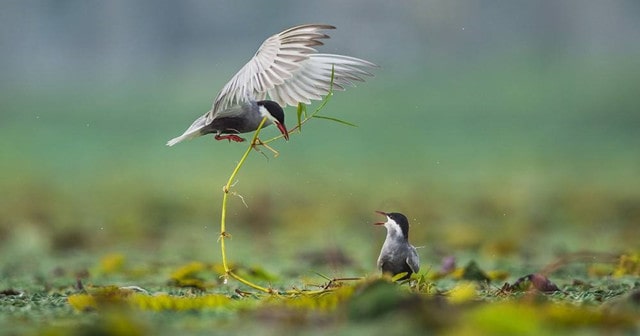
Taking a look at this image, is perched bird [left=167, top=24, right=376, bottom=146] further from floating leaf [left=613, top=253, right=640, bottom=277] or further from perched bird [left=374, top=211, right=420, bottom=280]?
floating leaf [left=613, top=253, right=640, bottom=277]

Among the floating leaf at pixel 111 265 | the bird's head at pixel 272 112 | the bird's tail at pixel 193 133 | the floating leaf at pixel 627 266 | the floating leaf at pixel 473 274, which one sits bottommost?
the floating leaf at pixel 111 265

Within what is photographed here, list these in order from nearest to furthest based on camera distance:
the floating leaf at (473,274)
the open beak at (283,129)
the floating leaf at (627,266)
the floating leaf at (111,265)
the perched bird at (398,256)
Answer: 1. the open beak at (283,129)
2. the perched bird at (398,256)
3. the floating leaf at (473,274)
4. the floating leaf at (627,266)
5. the floating leaf at (111,265)

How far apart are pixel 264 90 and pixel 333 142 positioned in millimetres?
11174

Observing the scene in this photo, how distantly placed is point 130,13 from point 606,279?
56.8 feet

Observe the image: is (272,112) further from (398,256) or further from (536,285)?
(536,285)

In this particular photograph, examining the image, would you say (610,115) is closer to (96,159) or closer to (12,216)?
(96,159)

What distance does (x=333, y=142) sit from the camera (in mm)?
15555

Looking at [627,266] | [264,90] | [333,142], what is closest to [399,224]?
[264,90]

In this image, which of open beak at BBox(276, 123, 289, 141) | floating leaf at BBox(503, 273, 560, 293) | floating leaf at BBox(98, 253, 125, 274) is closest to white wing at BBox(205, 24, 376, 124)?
open beak at BBox(276, 123, 289, 141)

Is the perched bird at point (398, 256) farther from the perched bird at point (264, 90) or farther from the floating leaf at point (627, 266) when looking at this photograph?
the floating leaf at point (627, 266)

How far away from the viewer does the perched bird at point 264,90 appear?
4398mm

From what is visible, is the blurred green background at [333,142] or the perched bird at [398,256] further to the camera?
the blurred green background at [333,142]

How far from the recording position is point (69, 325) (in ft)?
11.3

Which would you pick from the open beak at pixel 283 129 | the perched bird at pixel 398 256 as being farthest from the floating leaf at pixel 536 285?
the open beak at pixel 283 129
